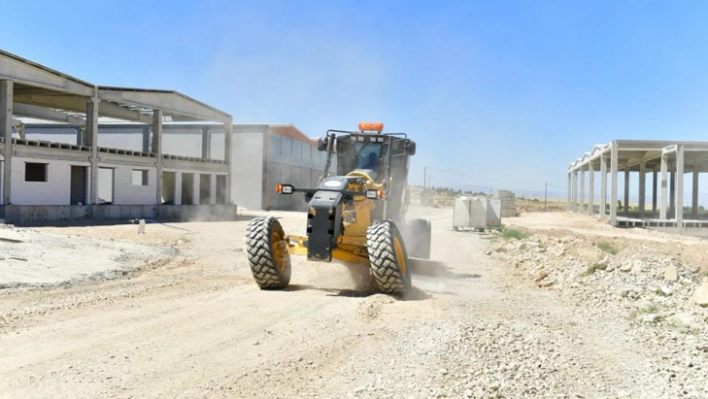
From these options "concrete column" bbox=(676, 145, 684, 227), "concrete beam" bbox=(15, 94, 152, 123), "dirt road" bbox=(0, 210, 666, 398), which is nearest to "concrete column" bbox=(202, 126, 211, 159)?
"concrete beam" bbox=(15, 94, 152, 123)

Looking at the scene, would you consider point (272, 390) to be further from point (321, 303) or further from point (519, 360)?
point (321, 303)

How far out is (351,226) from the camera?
10711 mm

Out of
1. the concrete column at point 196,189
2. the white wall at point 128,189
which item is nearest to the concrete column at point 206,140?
the concrete column at point 196,189

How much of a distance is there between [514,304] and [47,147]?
85.3 ft

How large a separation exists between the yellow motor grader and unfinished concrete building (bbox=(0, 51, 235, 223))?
66.4 feet

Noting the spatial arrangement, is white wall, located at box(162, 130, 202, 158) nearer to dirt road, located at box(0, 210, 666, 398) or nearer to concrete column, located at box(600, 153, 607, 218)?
concrete column, located at box(600, 153, 607, 218)

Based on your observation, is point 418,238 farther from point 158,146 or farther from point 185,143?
point 185,143

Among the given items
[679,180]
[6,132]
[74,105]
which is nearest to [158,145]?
[74,105]

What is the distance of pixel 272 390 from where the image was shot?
5.45m

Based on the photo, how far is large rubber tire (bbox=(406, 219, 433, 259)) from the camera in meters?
15.0

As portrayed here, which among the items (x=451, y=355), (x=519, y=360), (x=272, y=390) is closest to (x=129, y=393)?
(x=272, y=390)

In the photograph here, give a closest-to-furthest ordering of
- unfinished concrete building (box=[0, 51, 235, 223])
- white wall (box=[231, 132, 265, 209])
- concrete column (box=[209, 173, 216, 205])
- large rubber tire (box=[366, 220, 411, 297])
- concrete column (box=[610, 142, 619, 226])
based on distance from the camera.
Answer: large rubber tire (box=[366, 220, 411, 297]), unfinished concrete building (box=[0, 51, 235, 223]), concrete column (box=[610, 142, 619, 226]), concrete column (box=[209, 173, 216, 205]), white wall (box=[231, 132, 265, 209])

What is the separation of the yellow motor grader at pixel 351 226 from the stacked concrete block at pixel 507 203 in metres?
44.3

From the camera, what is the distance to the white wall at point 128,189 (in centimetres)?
3341
